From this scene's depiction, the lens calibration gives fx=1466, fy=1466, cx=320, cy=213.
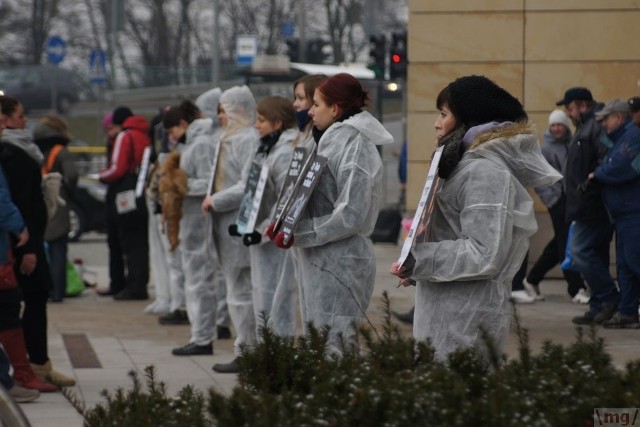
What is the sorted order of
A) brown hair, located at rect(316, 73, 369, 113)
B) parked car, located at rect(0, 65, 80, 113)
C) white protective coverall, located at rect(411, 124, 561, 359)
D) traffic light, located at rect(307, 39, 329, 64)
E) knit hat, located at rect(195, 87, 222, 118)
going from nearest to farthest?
white protective coverall, located at rect(411, 124, 561, 359) → brown hair, located at rect(316, 73, 369, 113) → knit hat, located at rect(195, 87, 222, 118) → traffic light, located at rect(307, 39, 329, 64) → parked car, located at rect(0, 65, 80, 113)

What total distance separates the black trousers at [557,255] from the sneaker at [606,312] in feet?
4.19

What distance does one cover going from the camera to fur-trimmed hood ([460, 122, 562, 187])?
214 inches

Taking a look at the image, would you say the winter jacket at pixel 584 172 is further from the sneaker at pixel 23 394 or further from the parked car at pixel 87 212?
the parked car at pixel 87 212

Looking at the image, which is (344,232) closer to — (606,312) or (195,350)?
(195,350)

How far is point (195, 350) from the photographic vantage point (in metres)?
11.0

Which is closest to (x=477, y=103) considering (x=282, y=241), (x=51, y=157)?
(x=282, y=241)

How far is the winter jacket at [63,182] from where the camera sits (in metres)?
14.6

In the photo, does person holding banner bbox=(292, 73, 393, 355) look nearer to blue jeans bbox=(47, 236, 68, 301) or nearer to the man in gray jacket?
the man in gray jacket

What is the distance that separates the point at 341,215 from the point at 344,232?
0.09 m

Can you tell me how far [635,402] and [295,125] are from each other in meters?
5.72

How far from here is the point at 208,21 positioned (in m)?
56.7

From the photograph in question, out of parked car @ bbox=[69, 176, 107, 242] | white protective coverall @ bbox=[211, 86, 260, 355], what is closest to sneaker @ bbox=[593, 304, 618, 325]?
white protective coverall @ bbox=[211, 86, 260, 355]

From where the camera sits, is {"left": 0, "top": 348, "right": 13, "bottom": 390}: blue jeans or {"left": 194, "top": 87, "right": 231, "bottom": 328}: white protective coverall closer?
A: {"left": 0, "top": 348, "right": 13, "bottom": 390}: blue jeans

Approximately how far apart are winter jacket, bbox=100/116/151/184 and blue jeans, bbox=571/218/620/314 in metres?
4.99
